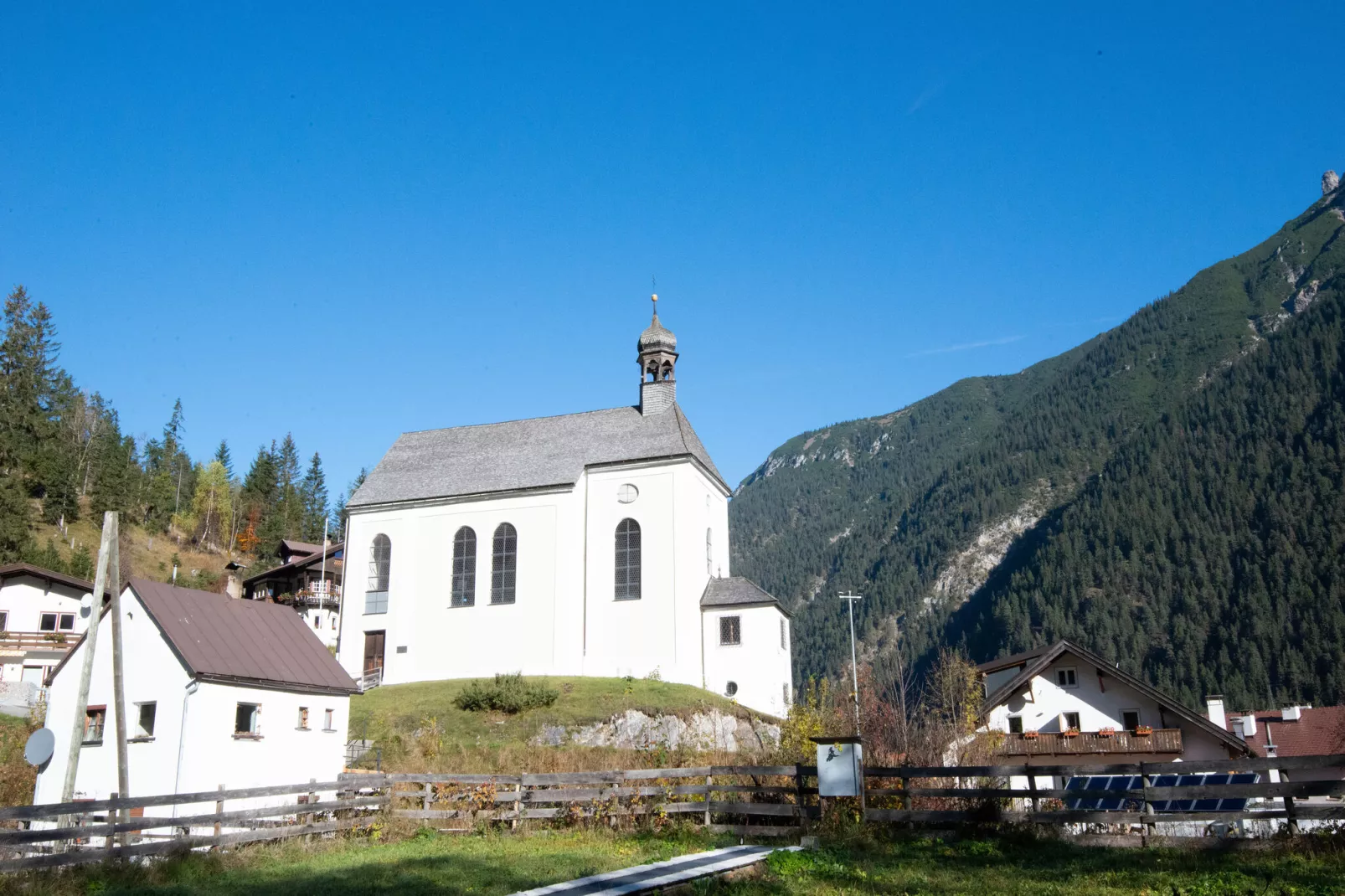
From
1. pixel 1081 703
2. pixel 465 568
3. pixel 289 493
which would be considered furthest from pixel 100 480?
pixel 1081 703

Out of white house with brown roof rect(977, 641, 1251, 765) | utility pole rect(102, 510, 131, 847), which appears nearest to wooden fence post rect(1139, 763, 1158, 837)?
utility pole rect(102, 510, 131, 847)

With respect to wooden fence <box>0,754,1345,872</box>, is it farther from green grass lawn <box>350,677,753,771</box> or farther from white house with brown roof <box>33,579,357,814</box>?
green grass lawn <box>350,677,753,771</box>

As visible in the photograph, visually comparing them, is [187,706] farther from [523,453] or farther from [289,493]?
[289,493]

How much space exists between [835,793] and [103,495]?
8348cm

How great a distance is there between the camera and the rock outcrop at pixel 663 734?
35094 mm

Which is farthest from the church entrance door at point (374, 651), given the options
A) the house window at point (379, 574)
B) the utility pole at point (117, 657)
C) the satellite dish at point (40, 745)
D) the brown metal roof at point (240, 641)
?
the satellite dish at point (40, 745)

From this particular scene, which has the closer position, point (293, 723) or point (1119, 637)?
point (293, 723)

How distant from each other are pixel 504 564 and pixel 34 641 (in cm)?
2335

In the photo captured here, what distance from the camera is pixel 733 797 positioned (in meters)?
17.5

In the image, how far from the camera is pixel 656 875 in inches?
486

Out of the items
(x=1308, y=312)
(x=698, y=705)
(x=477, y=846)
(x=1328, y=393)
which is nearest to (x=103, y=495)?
(x=698, y=705)

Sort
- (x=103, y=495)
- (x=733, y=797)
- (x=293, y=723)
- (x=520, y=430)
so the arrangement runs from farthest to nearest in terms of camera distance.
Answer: (x=103, y=495), (x=520, y=430), (x=293, y=723), (x=733, y=797)

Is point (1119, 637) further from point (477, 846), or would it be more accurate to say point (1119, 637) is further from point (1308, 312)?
point (477, 846)

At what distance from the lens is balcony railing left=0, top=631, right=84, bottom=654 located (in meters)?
47.2
